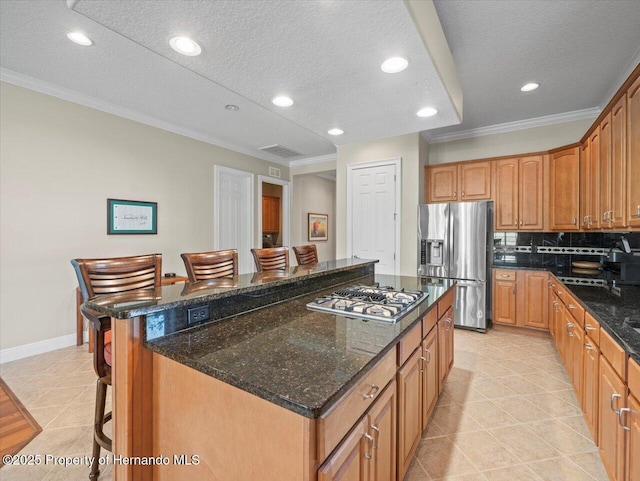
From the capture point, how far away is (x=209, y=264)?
7.55 feet


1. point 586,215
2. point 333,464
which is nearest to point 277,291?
point 333,464

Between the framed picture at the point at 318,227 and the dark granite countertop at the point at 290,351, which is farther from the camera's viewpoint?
the framed picture at the point at 318,227

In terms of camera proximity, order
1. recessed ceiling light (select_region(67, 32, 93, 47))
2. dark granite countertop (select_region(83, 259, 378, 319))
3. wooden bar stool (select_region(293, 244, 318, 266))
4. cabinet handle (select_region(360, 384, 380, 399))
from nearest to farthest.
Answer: cabinet handle (select_region(360, 384, 380, 399)) < dark granite countertop (select_region(83, 259, 378, 319)) < recessed ceiling light (select_region(67, 32, 93, 47)) < wooden bar stool (select_region(293, 244, 318, 266))

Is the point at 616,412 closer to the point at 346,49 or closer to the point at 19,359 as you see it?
the point at 346,49

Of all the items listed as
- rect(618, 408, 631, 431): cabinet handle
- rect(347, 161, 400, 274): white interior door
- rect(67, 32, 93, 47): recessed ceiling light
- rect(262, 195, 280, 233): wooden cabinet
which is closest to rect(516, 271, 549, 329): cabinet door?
rect(347, 161, 400, 274): white interior door

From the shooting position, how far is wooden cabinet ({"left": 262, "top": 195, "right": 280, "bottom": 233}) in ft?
22.2

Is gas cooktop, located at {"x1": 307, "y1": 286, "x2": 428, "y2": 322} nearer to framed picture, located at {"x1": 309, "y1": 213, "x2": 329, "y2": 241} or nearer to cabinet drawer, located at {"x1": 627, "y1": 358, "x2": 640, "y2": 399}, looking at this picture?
cabinet drawer, located at {"x1": 627, "y1": 358, "x2": 640, "y2": 399}

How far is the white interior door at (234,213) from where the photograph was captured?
195 inches

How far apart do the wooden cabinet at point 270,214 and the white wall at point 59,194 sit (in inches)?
104

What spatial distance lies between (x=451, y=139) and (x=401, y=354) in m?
4.18

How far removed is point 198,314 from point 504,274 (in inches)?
150

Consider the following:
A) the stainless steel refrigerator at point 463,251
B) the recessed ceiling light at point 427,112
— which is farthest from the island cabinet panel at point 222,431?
the stainless steel refrigerator at point 463,251

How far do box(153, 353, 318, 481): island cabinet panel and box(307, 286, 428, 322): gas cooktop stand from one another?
74cm

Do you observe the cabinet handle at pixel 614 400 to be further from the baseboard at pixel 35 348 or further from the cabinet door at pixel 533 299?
the baseboard at pixel 35 348
